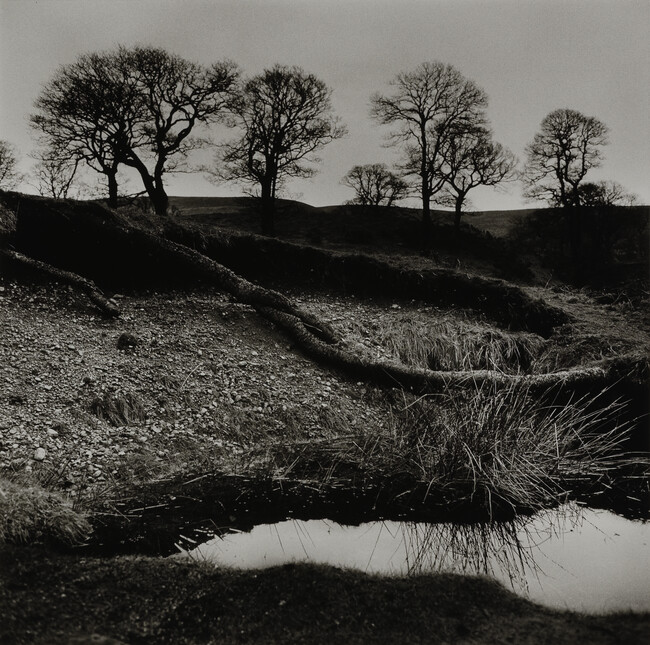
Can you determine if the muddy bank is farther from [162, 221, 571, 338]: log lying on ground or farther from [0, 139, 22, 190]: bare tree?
[0, 139, 22, 190]: bare tree

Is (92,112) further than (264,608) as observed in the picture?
Yes

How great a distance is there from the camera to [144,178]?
19562mm

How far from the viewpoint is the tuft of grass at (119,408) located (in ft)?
26.7

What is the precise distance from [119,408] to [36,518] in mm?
2959

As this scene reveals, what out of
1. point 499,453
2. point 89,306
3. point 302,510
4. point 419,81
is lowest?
point 302,510

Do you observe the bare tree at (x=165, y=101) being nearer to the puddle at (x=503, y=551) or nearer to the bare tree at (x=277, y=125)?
the bare tree at (x=277, y=125)

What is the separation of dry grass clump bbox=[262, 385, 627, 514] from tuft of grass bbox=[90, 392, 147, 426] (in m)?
2.18

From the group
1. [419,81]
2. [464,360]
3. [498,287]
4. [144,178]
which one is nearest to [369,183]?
[419,81]

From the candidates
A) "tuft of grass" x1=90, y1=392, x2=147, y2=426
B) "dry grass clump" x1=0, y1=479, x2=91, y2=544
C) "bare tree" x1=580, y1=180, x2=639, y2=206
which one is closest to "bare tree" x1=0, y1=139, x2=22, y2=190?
"tuft of grass" x1=90, y1=392, x2=147, y2=426

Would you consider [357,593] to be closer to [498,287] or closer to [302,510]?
[302,510]

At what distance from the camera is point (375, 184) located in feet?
91.9

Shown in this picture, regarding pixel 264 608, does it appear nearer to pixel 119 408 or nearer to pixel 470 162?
pixel 119 408

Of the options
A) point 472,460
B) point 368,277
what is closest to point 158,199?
point 368,277

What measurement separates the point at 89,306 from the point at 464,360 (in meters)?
7.40
